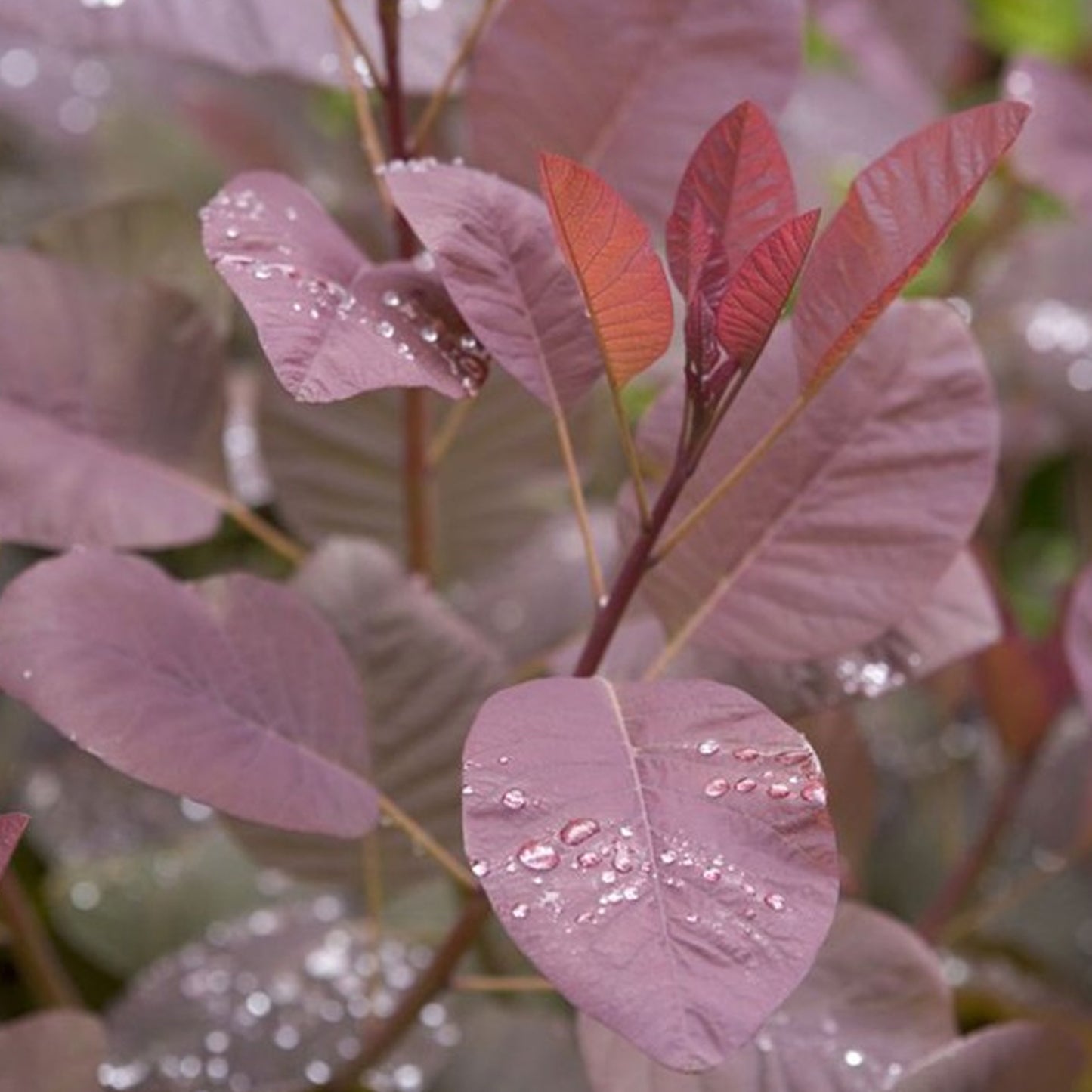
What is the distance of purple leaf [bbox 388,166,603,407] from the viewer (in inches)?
19.7

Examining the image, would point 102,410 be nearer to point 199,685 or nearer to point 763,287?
point 199,685

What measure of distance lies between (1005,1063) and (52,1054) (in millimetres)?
292

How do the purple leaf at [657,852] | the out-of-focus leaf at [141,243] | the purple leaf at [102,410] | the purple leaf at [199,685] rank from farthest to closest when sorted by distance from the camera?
the out-of-focus leaf at [141,243] → the purple leaf at [102,410] → the purple leaf at [199,685] → the purple leaf at [657,852]

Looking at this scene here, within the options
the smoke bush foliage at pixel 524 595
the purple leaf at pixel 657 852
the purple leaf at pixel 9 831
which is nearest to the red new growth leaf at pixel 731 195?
the smoke bush foliage at pixel 524 595

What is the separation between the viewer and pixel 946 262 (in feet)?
4.50

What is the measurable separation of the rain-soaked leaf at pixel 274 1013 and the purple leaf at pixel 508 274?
280 mm

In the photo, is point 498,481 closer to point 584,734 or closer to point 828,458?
point 828,458

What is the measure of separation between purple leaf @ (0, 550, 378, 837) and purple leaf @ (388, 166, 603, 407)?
0.11 metres

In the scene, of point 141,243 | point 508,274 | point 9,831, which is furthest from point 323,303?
point 141,243

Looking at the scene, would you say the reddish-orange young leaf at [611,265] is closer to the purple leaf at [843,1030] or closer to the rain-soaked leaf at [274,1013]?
the purple leaf at [843,1030]

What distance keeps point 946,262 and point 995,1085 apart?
92cm

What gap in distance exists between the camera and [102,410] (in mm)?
637

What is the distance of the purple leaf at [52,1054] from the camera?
1.78 ft

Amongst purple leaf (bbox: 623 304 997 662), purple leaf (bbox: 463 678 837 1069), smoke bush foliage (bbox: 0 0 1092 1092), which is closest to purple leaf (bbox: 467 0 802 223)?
smoke bush foliage (bbox: 0 0 1092 1092)
